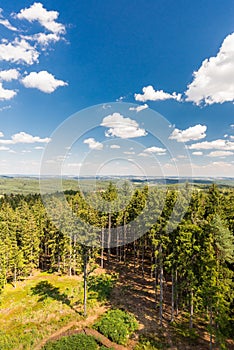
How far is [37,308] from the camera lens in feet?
82.7

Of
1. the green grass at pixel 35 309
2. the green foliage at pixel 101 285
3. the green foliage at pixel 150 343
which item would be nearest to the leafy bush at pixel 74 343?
the green grass at pixel 35 309

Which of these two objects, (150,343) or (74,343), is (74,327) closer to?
(74,343)

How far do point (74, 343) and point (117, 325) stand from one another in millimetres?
4429

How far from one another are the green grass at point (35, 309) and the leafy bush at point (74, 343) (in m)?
2.07

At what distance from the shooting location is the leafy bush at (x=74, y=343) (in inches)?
707

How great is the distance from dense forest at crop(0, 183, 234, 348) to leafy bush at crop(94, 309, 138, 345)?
10.3 feet

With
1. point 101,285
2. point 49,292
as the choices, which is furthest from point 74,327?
point 101,285

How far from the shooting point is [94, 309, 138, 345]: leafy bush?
19781 mm

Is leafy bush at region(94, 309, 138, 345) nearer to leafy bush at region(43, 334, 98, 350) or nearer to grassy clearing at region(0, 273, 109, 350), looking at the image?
leafy bush at region(43, 334, 98, 350)

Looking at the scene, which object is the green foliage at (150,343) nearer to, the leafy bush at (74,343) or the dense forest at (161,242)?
the dense forest at (161,242)

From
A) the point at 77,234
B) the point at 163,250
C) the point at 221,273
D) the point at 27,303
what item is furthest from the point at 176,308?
the point at 27,303

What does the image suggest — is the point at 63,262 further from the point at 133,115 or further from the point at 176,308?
the point at 133,115

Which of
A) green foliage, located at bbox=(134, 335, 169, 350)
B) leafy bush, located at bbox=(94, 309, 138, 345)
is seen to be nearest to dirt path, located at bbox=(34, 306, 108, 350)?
leafy bush, located at bbox=(94, 309, 138, 345)

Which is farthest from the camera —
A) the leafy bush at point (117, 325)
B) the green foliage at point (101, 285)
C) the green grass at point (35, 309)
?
the green foliage at point (101, 285)
